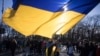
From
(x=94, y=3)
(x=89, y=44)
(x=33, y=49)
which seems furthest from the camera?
(x=33, y=49)

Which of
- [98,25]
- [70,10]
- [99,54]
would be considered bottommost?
[99,54]

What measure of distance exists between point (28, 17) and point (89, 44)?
623 cm

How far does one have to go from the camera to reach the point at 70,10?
6512 millimetres

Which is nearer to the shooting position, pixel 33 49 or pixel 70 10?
pixel 70 10

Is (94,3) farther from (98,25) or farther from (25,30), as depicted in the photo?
(98,25)

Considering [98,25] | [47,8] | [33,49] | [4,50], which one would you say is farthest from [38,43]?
[98,25]

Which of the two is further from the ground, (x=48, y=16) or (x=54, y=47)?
(x=48, y=16)

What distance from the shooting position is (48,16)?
21.8ft

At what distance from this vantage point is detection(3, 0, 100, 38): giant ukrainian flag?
6.45m

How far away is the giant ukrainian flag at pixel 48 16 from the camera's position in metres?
6.45

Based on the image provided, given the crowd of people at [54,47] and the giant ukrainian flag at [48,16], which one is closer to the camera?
the giant ukrainian flag at [48,16]

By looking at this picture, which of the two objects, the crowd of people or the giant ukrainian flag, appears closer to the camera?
the giant ukrainian flag

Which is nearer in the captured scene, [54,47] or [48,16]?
[48,16]

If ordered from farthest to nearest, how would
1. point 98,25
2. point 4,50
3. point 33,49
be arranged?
1. point 98,25
2. point 4,50
3. point 33,49
